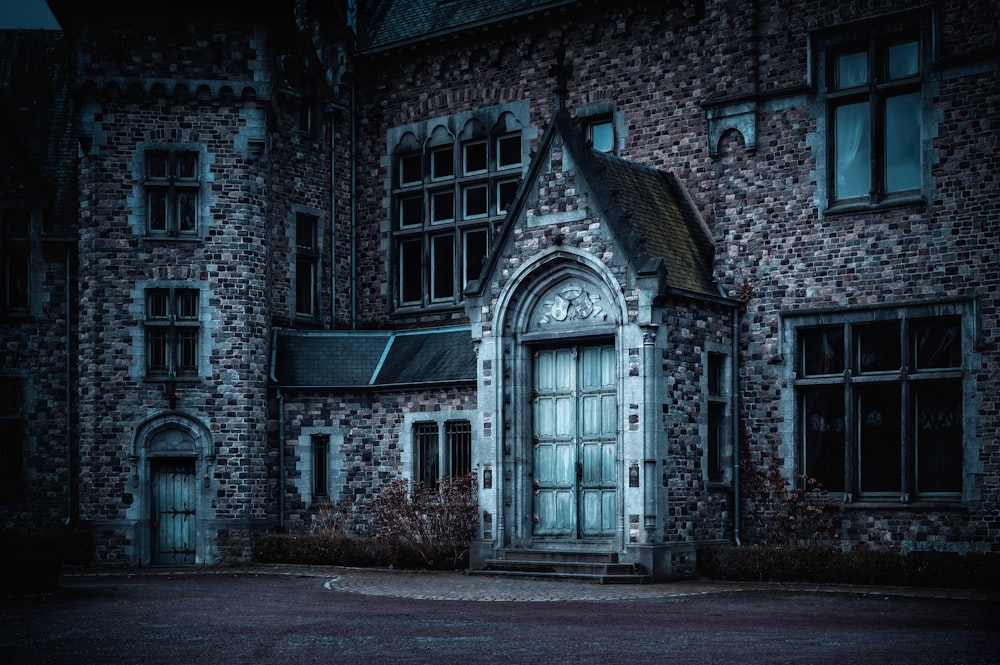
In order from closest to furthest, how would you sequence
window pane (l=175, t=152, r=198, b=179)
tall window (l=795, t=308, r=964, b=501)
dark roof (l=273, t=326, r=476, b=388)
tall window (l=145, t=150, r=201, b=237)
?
tall window (l=795, t=308, r=964, b=501) < dark roof (l=273, t=326, r=476, b=388) < tall window (l=145, t=150, r=201, b=237) < window pane (l=175, t=152, r=198, b=179)

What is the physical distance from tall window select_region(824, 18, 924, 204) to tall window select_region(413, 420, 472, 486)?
26.2 feet

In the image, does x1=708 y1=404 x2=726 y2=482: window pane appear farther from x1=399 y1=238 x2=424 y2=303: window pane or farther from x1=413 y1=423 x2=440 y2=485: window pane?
x1=399 y1=238 x2=424 y2=303: window pane

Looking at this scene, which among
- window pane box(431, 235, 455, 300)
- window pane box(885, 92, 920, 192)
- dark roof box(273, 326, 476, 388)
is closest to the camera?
window pane box(885, 92, 920, 192)

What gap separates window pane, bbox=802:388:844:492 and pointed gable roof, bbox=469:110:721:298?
2.36m

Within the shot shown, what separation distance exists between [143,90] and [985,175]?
51.0ft

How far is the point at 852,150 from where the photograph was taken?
2166cm

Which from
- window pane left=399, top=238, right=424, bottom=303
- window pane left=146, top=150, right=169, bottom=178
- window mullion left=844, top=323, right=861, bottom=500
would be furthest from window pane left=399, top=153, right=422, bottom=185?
window mullion left=844, top=323, right=861, bottom=500

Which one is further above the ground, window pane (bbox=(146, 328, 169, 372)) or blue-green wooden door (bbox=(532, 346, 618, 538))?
window pane (bbox=(146, 328, 169, 372))

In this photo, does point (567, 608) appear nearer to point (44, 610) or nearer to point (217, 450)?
point (44, 610)

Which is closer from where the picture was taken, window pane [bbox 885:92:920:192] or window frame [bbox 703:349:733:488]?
window pane [bbox 885:92:920:192]

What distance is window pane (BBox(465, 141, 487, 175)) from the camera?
26781 millimetres

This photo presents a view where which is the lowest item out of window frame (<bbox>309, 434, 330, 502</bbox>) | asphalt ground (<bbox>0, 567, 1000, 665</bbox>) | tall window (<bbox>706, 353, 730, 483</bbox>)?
asphalt ground (<bbox>0, 567, 1000, 665</bbox>)

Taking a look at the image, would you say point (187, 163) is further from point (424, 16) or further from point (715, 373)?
point (715, 373)

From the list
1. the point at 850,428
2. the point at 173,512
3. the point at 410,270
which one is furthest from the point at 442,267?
the point at 850,428
